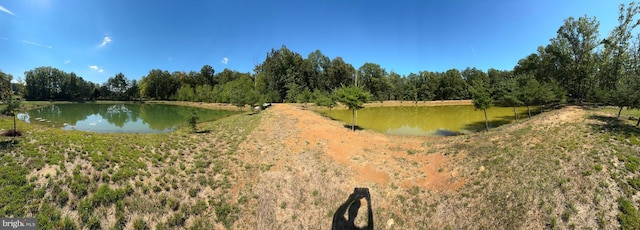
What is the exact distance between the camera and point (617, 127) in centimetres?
1623

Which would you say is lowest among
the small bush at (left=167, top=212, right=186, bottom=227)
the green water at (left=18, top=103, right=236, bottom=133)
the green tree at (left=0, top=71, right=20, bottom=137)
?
the small bush at (left=167, top=212, right=186, bottom=227)

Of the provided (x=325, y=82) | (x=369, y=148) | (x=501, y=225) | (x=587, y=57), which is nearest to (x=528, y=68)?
(x=587, y=57)

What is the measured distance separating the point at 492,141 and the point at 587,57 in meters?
42.5

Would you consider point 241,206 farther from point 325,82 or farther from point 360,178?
point 325,82

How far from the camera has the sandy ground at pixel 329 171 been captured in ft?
45.2

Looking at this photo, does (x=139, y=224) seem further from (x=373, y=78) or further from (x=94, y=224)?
(x=373, y=78)

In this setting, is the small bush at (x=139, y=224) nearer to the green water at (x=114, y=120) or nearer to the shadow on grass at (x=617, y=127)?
the green water at (x=114, y=120)

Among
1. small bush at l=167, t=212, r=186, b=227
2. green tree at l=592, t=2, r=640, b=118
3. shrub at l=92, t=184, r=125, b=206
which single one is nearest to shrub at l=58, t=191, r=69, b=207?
shrub at l=92, t=184, r=125, b=206

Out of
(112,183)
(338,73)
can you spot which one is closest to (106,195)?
(112,183)

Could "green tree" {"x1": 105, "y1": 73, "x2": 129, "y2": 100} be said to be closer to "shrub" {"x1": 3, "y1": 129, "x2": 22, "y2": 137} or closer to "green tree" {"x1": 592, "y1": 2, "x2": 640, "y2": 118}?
"shrub" {"x1": 3, "y1": 129, "x2": 22, "y2": 137}

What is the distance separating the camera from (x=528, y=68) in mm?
71938

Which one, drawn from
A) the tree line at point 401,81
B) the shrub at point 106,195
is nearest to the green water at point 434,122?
the tree line at point 401,81
